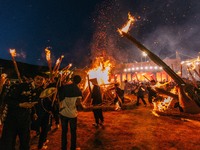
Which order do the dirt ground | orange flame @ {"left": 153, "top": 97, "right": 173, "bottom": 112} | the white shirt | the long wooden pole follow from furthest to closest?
orange flame @ {"left": 153, "top": 97, "right": 173, "bottom": 112} < the long wooden pole < the dirt ground < the white shirt

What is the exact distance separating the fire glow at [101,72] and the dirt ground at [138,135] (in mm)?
6895

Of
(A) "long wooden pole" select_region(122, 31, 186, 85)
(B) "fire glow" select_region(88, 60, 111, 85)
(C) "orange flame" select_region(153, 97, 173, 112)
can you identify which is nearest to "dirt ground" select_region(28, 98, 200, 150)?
(C) "orange flame" select_region(153, 97, 173, 112)

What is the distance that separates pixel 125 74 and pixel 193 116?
36.8m

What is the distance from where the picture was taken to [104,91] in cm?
1582

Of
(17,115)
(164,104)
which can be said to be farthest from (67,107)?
(164,104)

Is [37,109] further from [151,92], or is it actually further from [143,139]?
[151,92]

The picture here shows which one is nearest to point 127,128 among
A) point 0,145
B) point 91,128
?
point 91,128

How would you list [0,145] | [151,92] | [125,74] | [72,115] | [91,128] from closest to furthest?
[0,145] < [72,115] < [91,128] < [151,92] < [125,74]

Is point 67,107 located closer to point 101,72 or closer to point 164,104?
point 164,104

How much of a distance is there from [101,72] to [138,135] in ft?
32.9

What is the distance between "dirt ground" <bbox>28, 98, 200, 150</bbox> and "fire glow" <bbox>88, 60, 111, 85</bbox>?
689 centimetres

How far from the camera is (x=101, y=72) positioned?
17422 millimetres

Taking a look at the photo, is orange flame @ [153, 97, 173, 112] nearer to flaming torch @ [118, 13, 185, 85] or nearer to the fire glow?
flaming torch @ [118, 13, 185, 85]

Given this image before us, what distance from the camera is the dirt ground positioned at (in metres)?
6.55
